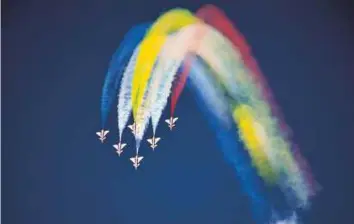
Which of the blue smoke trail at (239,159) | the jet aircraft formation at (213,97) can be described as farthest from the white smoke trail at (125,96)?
the blue smoke trail at (239,159)

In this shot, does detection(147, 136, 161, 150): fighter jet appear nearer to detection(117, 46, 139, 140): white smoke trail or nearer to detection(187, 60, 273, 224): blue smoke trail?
detection(117, 46, 139, 140): white smoke trail

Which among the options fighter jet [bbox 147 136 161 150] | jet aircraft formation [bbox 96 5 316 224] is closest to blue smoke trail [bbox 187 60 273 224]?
jet aircraft formation [bbox 96 5 316 224]

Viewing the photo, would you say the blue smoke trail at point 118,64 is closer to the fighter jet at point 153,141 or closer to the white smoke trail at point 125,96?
the white smoke trail at point 125,96

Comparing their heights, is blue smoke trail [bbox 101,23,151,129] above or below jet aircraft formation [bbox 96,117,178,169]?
above

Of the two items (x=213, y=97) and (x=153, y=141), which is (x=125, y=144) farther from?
(x=213, y=97)

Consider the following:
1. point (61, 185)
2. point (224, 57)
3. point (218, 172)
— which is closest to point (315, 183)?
point (218, 172)

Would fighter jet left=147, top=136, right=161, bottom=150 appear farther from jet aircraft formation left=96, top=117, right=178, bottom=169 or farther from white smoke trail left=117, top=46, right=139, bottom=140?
white smoke trail left=117, top=46, right=139, bottom=140
